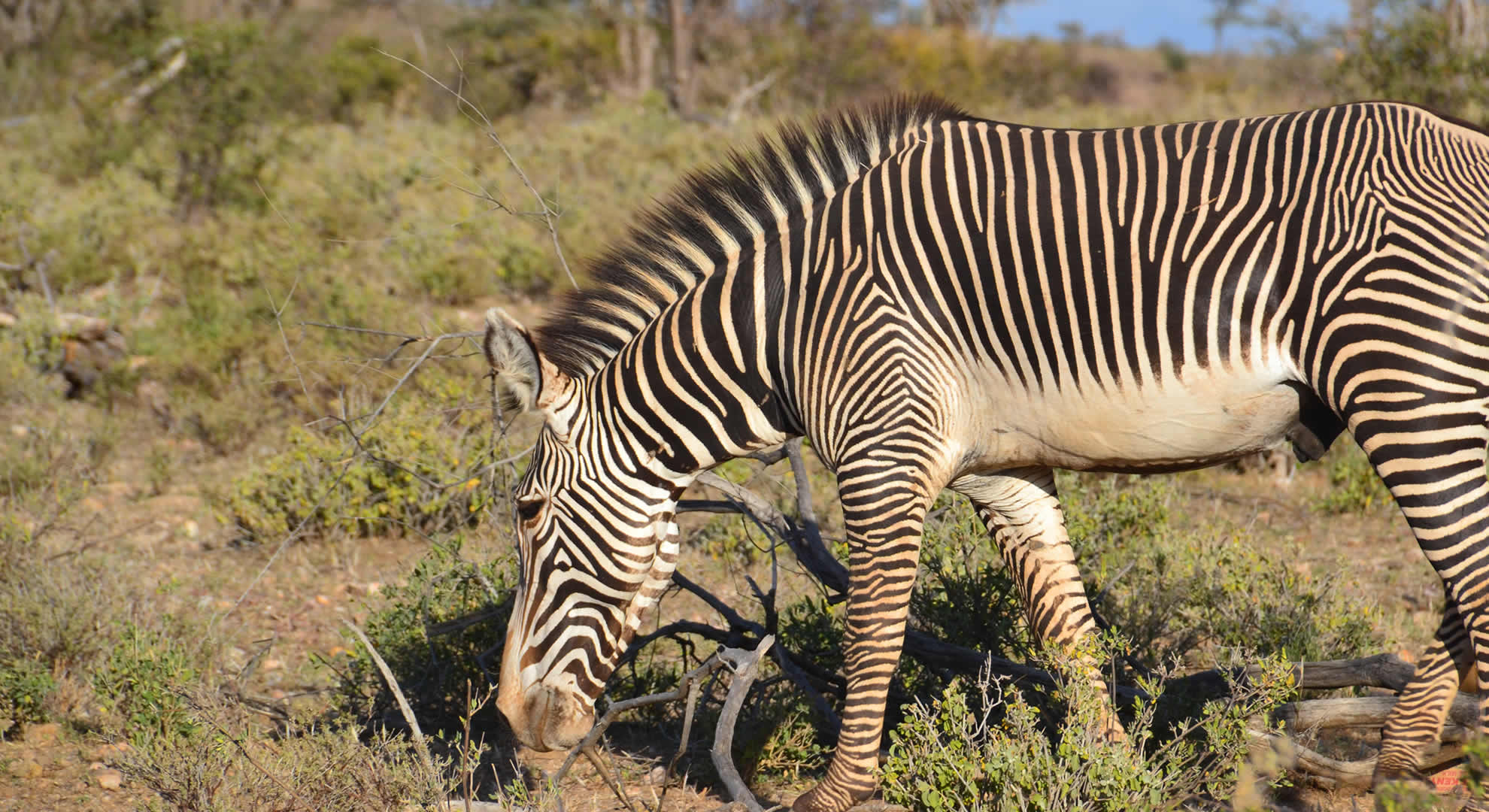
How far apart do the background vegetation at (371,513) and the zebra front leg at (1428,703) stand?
0.42 meters

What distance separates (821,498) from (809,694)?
304 cm

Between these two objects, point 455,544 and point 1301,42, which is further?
point 1301,42

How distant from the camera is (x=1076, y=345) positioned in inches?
147

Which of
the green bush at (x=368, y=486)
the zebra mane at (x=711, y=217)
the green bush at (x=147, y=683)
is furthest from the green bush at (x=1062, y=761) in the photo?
the green bush at (x=368, y=486)

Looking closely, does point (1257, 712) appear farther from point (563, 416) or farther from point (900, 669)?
point (563, 416)

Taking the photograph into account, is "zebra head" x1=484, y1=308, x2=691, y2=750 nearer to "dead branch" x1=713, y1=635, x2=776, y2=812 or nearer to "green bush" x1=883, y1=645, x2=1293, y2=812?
"dead branch" x1=713, y1=635, x2=776, y2=812

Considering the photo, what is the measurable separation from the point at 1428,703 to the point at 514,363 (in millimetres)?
3157

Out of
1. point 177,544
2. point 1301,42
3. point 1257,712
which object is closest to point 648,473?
point 1257,712

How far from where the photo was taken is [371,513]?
759 centimetres

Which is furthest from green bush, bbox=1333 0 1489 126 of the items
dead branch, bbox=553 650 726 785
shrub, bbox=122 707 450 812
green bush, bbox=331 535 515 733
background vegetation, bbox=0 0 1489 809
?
shrub, bbox=122 707 450 812

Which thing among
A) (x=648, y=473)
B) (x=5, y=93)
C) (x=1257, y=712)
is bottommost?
(x=5, y=93)

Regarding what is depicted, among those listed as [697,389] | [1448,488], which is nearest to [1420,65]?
[1448,488]

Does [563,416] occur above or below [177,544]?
above

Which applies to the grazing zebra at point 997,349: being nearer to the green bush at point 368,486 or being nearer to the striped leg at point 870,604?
the striped leg at point 870,604
